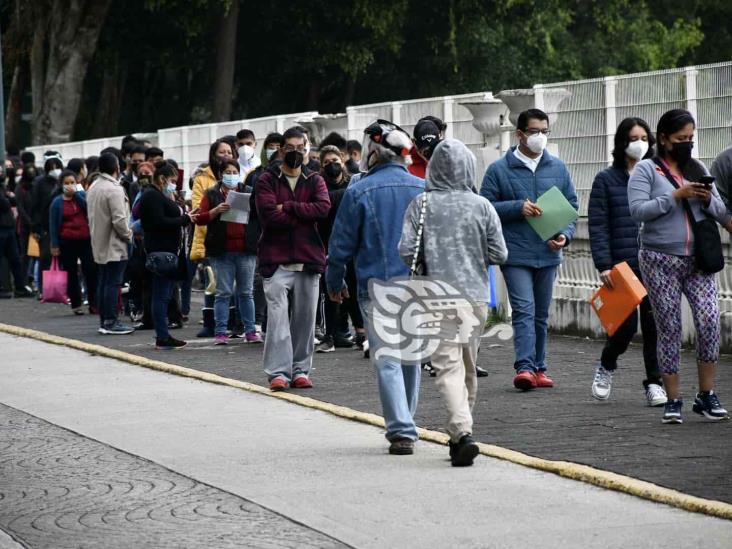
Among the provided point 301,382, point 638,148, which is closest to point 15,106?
point 301,382

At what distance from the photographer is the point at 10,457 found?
9281 mm

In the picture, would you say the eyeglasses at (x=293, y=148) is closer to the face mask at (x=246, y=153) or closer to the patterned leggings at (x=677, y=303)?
the patterned leggings at (x=677, y=303)

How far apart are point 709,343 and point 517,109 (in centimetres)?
708

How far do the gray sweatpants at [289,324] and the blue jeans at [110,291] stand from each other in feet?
17.8

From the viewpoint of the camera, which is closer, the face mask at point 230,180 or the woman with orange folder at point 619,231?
the woman with orange folder at point 619,231

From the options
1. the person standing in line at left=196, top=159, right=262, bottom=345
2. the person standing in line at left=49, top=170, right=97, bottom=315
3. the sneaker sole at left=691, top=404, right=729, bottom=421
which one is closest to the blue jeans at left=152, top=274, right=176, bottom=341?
the person standing in line at left=196, top=159, right=262, bottom=345

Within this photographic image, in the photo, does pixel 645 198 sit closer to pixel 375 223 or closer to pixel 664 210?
pixel 664 210

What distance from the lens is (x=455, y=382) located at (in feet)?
28.1

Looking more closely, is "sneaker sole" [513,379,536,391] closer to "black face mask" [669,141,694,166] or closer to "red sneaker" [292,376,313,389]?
"red sneaker" [292,376,313,389]

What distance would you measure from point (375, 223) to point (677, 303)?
72.5 inches

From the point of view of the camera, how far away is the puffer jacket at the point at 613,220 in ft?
35.0

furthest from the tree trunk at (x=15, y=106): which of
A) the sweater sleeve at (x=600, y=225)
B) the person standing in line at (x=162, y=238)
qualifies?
the sweater sleeve at (x=600, y=225)

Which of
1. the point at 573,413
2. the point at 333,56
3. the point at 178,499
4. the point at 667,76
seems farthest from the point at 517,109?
the point at 333,56

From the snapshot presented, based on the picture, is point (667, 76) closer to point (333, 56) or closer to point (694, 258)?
point (694, 258)
